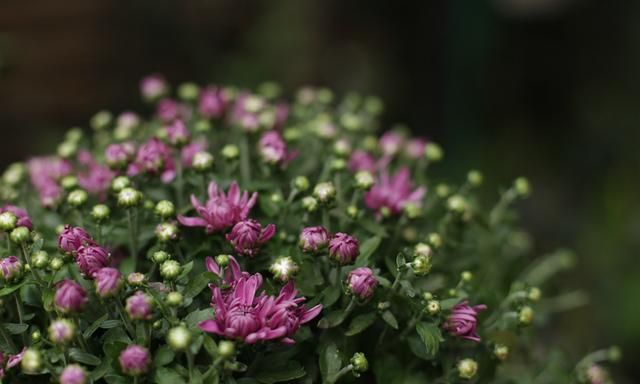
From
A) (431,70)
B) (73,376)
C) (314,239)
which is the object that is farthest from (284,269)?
(431,70)

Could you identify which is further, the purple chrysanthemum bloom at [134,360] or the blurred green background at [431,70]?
the blurred green background at [431,70]

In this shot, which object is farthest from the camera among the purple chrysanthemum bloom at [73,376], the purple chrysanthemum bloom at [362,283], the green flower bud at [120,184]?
the green flower bud at [120,184]

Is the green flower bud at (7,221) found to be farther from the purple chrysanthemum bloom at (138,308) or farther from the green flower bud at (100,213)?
the purple chrysanthemum bloom at (138,308)

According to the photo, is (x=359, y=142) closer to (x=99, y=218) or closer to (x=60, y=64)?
(x=99, y=218)

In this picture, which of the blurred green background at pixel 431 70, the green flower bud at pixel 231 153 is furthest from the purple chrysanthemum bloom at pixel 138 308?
the blurred green background at pixel 431 70

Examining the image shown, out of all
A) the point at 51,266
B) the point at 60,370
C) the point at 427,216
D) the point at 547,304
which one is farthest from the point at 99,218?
the point at 547,304

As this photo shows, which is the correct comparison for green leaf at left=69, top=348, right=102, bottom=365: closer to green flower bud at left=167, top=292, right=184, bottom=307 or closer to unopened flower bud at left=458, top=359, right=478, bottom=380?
green flower bud at left=167, top=292, right=184, bottom=307
